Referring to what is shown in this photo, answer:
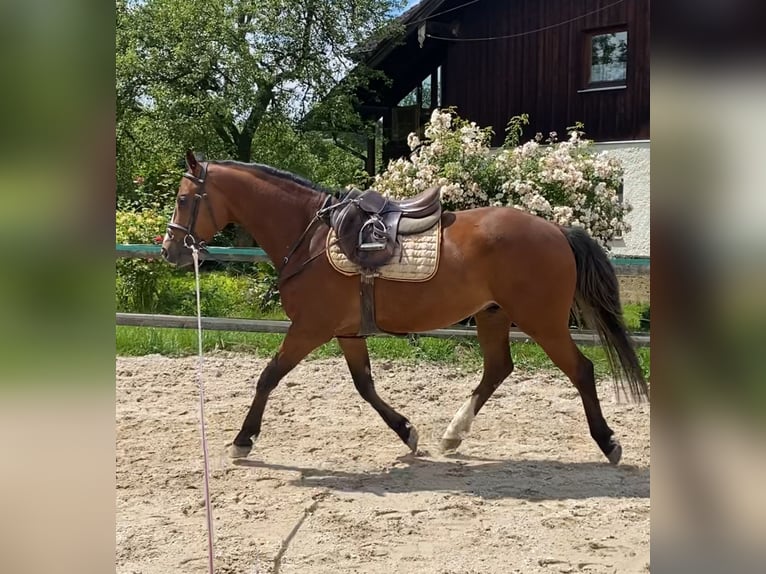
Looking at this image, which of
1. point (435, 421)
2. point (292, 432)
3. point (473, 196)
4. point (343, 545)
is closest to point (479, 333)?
point (435, 421)

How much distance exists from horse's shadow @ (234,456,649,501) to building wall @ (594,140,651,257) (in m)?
7.07

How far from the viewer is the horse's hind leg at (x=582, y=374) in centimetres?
391

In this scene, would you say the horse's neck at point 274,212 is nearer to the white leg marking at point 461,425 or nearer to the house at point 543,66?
the white leg marking at point 461,425

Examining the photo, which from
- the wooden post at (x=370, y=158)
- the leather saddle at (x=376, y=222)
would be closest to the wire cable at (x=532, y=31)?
the wooden post at (x=370, y=158)

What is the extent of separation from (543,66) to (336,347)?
8.10 meters

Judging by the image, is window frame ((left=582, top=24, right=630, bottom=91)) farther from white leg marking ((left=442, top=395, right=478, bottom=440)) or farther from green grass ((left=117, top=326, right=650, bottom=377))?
white leg marking ((left=442, top=395, right=478, bottom=440))

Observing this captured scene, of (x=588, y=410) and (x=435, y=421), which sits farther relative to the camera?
(x=435, y=421)

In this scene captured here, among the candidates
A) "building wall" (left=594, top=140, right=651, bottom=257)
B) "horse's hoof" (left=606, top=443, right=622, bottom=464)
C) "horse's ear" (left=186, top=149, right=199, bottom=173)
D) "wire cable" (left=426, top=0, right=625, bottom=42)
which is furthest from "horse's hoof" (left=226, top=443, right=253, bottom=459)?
"wire cable" (left=426, top=0, right=625, bottom=42)

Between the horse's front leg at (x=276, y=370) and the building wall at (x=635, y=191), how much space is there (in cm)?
754
